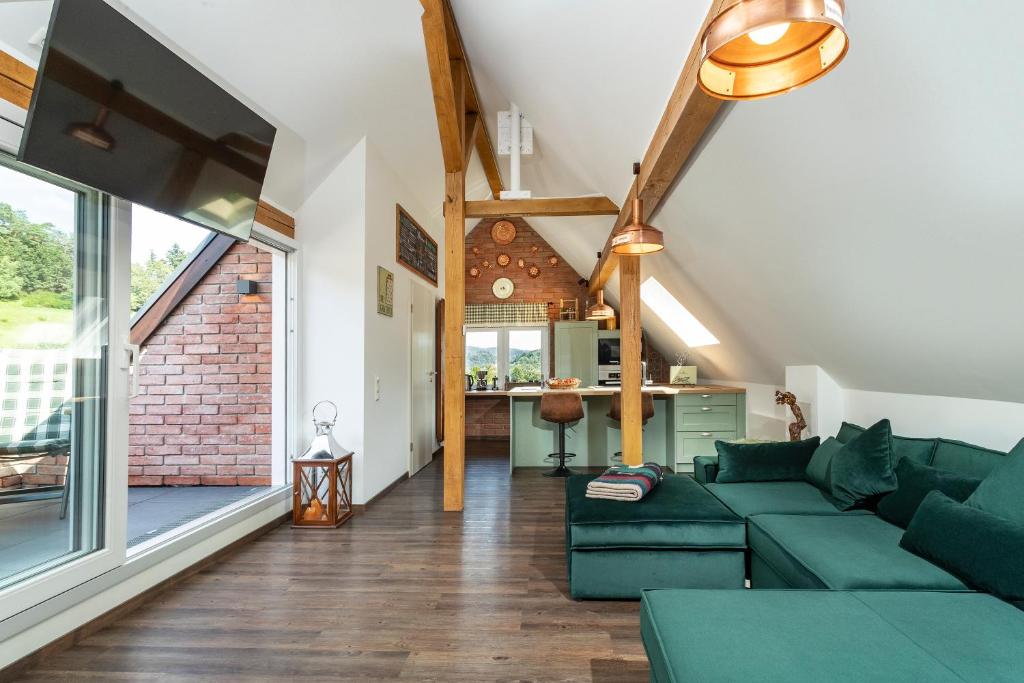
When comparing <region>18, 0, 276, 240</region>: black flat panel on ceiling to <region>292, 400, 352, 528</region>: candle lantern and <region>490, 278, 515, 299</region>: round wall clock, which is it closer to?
<region>292, 400, 352, 528</region>: candle lantern

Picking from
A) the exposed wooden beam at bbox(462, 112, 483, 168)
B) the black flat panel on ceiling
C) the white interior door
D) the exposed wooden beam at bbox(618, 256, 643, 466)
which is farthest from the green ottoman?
the exposed wooden beam at bbox(462, 112, 483, 168)

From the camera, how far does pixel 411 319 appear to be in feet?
18.0

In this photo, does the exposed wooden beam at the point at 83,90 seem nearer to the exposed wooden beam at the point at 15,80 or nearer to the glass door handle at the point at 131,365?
the exposed wooden beam at the point at 15,80

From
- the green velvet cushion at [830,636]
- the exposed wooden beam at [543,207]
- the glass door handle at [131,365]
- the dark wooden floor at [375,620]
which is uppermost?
the exposed wooden beam at [543,207]

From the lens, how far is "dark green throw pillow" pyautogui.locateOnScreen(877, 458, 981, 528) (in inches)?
83.4

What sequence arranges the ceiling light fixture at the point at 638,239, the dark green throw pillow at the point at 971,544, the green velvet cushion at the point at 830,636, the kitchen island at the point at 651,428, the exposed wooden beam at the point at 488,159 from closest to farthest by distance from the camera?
1. the green velvet cushion at the point at 830,636
2. the dark green throw pillow at the point at 971,544
3. the ceiling light fixture at the point at 638,239
4. the exposed wooden beam at the point at 488,159
5. the kitchen island at the point at 651,428

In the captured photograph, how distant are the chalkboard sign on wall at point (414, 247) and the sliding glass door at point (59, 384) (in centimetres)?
264

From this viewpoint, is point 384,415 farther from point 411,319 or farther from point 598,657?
point 598,657

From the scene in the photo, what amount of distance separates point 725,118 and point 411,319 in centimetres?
376

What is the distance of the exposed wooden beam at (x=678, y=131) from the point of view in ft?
7.41

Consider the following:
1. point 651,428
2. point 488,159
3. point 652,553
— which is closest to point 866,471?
point 652,553

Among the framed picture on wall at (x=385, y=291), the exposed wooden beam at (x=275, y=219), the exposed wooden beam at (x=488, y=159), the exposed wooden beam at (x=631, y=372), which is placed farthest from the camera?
the exposed wooden beam at (x=488, y=159)

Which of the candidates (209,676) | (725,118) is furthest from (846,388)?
(209,676)

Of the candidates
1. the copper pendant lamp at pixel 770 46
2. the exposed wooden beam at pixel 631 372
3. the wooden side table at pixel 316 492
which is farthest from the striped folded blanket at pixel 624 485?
the copper pendant lamp at pixel 770 46
